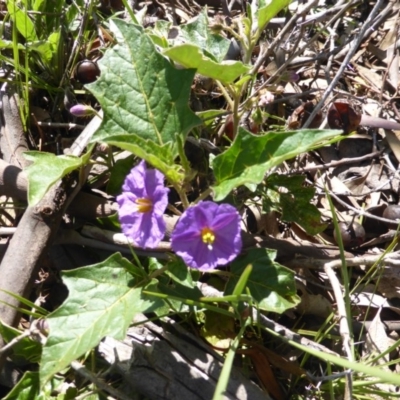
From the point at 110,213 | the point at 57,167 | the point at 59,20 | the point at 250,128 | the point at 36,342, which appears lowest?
the point at 36,342

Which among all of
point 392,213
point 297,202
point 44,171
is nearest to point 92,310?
point 44,171

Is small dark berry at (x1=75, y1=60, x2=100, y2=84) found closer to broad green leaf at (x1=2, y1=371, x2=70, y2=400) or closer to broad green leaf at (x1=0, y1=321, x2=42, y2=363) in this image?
broad green leaf at (x1=0, y1=321, x2=42, y2=363)

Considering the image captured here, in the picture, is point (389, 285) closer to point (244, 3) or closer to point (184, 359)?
point (184, 359)

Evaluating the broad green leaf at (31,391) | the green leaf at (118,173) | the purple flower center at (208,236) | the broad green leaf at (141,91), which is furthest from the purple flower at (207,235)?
the broad green leaf at (31,391)

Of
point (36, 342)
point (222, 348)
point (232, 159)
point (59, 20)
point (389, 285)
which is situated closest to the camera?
point (232, 159)

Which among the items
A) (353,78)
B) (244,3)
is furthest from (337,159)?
(244,3)

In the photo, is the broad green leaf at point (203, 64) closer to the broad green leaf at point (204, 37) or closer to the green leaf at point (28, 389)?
the broad green leaf at point (204, 37)
